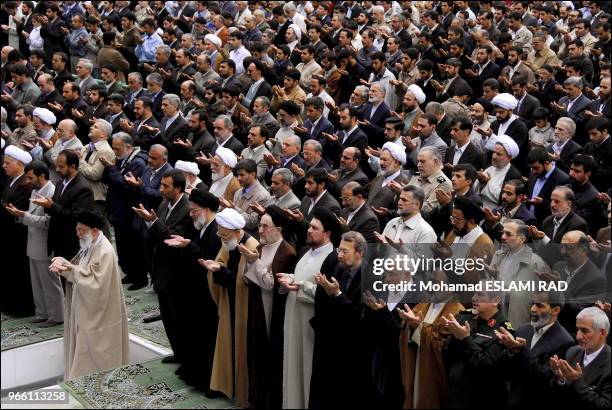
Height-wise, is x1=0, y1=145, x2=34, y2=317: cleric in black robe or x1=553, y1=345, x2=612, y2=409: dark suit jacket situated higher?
x1=0, y1=145, x2=34, y2=317: cleric in black robe

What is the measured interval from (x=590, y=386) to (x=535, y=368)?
1.05 feet

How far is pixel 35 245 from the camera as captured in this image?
29.0 feet

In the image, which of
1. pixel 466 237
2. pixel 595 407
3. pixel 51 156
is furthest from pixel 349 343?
pixel 51 156

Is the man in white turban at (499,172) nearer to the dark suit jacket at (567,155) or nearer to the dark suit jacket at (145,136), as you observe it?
the dark suit jacket at (567,155)

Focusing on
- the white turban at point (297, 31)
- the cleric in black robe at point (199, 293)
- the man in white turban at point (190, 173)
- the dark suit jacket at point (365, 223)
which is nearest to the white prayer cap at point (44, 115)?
the man in white turban at point (190, 173)

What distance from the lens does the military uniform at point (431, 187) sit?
813 centimetres

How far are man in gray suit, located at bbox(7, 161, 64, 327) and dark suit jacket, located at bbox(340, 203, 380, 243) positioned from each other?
304cm

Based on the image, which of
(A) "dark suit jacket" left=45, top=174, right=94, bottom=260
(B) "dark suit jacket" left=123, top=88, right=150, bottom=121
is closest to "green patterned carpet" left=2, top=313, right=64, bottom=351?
(A) "dark suit jacket" left=45, top=174, right=94, bottom=260

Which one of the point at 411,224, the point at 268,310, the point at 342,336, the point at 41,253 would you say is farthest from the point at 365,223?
the point at 41,253

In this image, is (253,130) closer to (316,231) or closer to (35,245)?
(35,245)

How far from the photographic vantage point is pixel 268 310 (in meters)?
6.82

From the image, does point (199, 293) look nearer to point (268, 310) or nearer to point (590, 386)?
point (268, 310)

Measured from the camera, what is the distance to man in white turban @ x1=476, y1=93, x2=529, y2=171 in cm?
975

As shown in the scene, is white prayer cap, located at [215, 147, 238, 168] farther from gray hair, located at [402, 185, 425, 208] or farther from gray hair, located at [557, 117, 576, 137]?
gray hair, located at [557, 117, 576, 137]
